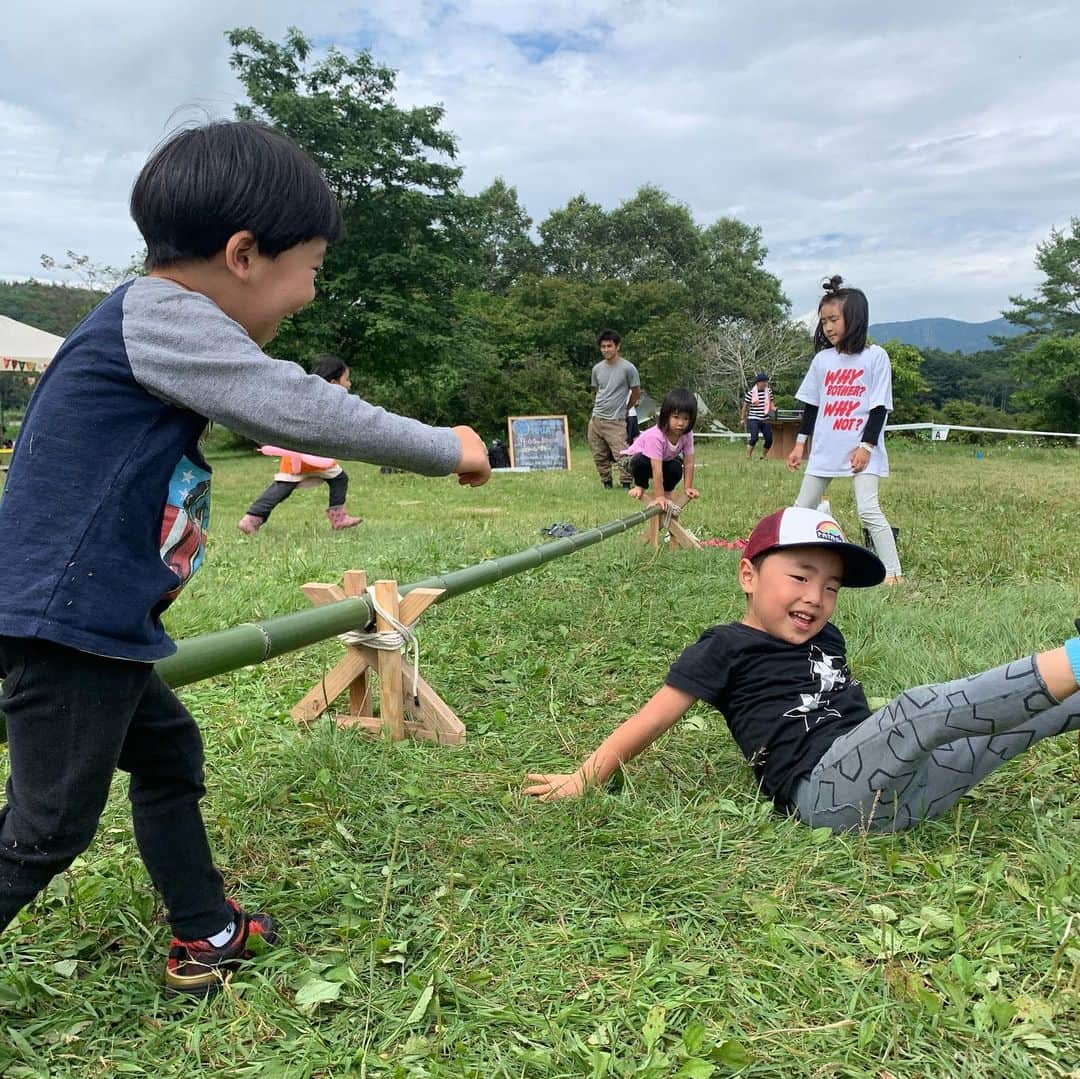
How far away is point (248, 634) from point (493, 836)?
78 cm

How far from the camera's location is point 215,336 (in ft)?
4.77

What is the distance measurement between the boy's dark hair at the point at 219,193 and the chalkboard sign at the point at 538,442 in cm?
1740

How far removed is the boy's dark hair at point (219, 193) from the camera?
4.86ft

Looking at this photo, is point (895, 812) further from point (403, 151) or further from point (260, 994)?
point (403, 151)

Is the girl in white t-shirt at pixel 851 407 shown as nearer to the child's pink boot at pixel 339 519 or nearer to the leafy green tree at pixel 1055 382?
the child's pink boot at pixel 339 519

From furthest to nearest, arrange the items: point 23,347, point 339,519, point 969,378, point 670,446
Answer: point 969,378
point 23,347
point 339,519
point 670,446

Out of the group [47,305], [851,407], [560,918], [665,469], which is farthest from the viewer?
[47,305]

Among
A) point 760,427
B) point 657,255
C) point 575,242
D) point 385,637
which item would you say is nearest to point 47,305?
point 575,242

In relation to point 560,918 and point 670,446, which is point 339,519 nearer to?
point 670,446

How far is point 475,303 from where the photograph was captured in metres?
36.4

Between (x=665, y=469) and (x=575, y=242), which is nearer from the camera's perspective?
(x=665, y=469)

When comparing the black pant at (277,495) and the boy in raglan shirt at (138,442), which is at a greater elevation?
the boy in raglan shirt at (138,442)

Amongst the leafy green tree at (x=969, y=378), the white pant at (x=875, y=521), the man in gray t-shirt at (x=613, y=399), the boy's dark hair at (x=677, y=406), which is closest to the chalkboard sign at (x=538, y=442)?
the man in gray t-shirt at (x=613, y=399)

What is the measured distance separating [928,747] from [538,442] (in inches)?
682
